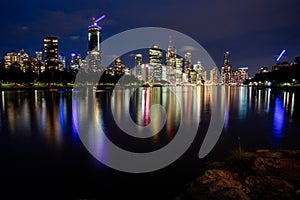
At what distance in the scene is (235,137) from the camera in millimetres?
15391

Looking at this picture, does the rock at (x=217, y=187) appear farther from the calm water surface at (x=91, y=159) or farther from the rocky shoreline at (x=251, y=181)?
the calm water surface at (x=91, y=159)

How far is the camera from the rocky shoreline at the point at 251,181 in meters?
6.48

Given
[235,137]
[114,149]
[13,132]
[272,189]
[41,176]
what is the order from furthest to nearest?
[13,132]
[235,137]
[114,149]
[41,176]
[272,189]

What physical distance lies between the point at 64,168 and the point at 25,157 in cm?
263

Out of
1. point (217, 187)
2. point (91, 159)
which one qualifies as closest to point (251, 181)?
point (217, 187)

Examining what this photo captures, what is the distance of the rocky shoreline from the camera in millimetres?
6478

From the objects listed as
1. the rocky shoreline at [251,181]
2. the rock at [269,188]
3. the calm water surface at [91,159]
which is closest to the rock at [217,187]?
the rocky shoreline at [251,181]

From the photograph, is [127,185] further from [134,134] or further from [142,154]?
[134,134]

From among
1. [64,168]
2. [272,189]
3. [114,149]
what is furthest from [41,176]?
[272,189]

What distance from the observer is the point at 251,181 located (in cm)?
718

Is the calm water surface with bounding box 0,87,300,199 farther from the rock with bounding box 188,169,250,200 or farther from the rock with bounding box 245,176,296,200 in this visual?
the rock with bounding box 245,176,296,200

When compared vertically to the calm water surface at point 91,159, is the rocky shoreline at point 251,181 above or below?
above

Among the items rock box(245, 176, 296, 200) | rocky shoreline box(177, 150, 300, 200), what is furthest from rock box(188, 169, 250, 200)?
rock box(245, 176, 296, 200)

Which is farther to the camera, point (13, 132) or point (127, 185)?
point (13, 132)
